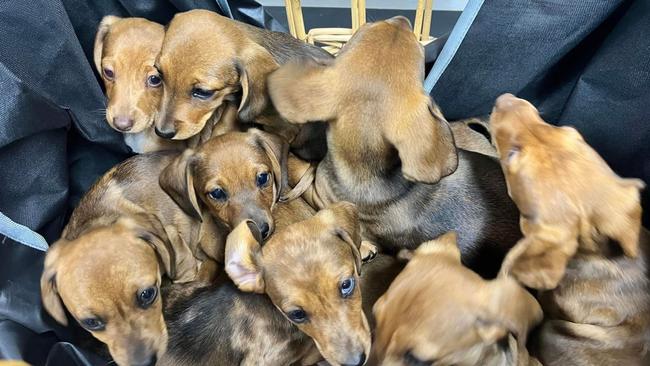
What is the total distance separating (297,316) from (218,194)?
0.56 metres

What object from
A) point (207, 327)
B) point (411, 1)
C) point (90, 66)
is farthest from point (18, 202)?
point (411, 1)

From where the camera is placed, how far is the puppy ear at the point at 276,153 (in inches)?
93.7

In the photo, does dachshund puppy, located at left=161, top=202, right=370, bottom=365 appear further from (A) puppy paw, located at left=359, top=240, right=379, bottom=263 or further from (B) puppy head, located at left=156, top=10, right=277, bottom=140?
(B) puppy head, located at left=156, top=10, right=277, bottom=140

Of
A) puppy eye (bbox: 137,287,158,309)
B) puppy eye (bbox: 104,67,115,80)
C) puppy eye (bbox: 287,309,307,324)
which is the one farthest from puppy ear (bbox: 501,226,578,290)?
puppy eye (bbox: 104,67,115,80)

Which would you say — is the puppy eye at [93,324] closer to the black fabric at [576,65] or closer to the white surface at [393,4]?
the black fabric at [576,65]

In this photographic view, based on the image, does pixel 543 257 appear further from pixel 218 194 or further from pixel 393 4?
pixel 393 4

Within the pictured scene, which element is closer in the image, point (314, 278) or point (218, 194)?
point (314, 278)

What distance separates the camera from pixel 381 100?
75.2 inches

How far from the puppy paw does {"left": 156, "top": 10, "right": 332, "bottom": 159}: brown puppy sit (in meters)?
0.42

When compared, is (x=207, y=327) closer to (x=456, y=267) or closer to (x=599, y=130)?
(x=456, y=267)

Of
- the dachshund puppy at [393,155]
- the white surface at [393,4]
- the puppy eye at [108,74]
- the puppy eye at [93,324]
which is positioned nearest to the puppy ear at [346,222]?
the dachshund puppy at [393,155]

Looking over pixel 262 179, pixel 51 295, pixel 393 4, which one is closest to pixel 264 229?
pixel 262 179

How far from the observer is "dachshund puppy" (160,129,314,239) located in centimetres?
226

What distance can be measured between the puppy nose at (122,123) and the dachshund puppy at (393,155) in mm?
730
